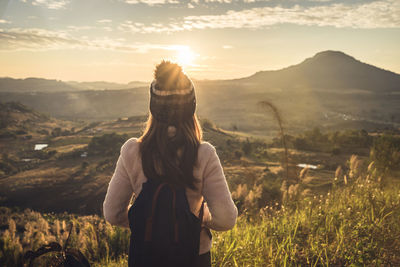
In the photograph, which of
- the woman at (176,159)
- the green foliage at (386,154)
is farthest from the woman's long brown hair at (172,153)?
the green foliage at (386,154)

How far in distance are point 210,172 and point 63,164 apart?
46576 millimetres

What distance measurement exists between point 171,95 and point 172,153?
1.22 feet

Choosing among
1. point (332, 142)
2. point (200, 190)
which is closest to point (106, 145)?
point (332, 142)

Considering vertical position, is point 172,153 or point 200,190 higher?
point 172,153

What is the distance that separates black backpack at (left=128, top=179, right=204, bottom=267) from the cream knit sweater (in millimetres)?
178

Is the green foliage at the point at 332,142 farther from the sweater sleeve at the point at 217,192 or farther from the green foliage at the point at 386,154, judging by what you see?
the sweater sleeve at the point at 217,192

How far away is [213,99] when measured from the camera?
562ft

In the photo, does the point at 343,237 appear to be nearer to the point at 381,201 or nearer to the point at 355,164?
the point at 381,201

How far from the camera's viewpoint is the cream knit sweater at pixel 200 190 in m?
1.77

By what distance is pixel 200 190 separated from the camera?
1.87 metres

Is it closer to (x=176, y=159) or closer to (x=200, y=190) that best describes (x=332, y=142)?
(x=200, y=190)

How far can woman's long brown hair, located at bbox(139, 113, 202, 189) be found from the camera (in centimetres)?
172

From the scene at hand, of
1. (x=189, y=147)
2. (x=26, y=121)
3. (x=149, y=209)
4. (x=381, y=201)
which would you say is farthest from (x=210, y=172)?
(x=26, y=121)

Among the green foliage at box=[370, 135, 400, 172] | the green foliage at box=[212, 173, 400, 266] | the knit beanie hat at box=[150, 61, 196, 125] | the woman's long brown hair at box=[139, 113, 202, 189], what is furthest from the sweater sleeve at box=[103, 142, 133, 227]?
the green foliage at box=[370, 135, 400, 172]
